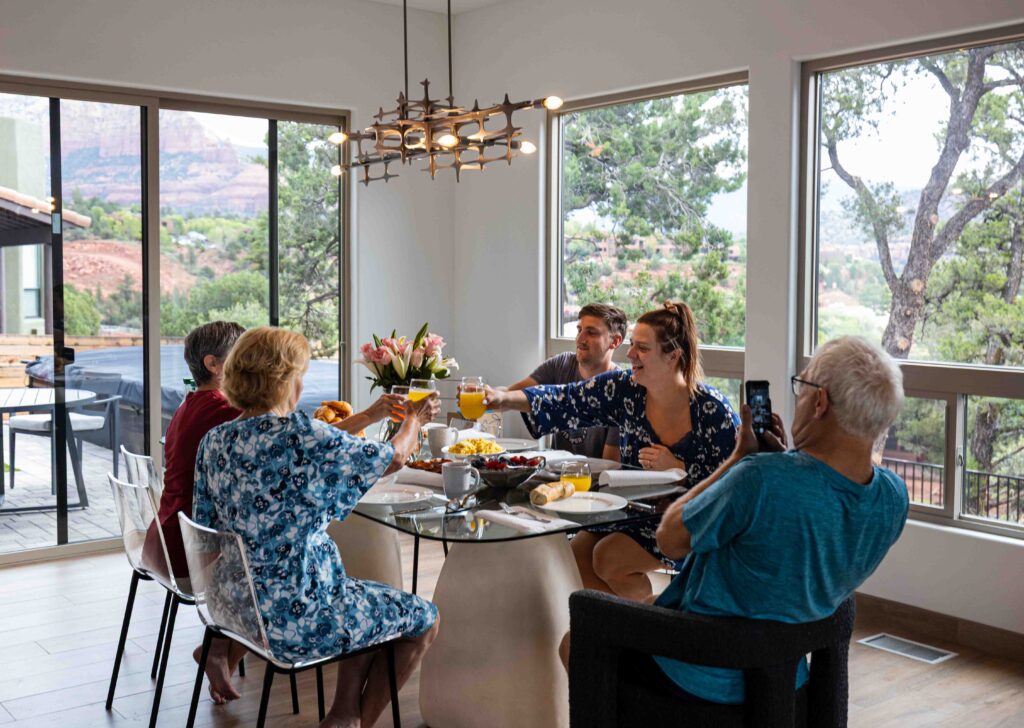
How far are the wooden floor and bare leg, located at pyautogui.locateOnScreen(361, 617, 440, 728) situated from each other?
1.30 ft

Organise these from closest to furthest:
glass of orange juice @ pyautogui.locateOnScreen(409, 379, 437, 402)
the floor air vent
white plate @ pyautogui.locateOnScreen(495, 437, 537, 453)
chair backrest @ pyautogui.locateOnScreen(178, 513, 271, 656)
→ 1. chair backrest @ pyautogui.locateOnScreen(178, 513, 271, 656)
2. glass of orange juice @ pyautogui.locateOnScreen(409, 379, 437, 402)
3. white plate @ pyautogui.locateOnScreen(495, 437, 537, 453)
4. the floor air vent

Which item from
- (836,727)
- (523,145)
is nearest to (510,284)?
(523,145)

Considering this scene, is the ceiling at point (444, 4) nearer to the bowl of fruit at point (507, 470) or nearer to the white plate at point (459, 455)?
the white plate at point (459, 455)

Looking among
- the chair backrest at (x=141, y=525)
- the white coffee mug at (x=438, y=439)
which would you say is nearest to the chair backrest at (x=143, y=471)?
the chair backrest at (x=141, y=525)

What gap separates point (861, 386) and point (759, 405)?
0.24 m

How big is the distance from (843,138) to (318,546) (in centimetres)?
293

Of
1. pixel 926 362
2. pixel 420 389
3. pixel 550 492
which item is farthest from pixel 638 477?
pixel 926 362

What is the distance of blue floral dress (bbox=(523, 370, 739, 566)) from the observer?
326cm

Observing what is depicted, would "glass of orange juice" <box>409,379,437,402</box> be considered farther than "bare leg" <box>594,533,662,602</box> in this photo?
No

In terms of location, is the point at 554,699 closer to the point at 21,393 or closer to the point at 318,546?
the point at 318,546

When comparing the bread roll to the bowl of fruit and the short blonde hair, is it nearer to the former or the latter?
the bowl of fruit

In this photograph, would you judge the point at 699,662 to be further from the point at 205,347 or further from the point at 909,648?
the point at 909,648

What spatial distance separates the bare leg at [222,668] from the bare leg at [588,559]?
110cm

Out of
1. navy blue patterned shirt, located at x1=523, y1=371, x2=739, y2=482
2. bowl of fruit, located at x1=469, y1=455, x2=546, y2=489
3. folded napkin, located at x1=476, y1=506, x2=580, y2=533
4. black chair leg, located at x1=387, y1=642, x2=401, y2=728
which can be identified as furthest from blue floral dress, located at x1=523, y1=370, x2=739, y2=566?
black chair leg, located at x1=387, y1=642, x2=401, y2=728
